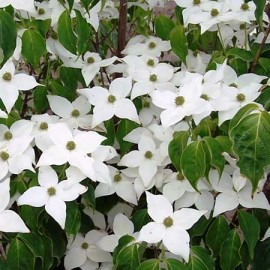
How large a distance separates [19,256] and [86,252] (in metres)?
0.22

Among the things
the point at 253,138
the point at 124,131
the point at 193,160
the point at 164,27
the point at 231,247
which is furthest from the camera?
the point at 164,27

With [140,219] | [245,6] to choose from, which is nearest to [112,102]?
[140,219]

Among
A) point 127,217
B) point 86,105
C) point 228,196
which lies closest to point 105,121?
point 86,105

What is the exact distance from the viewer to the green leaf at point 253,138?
1110 mm

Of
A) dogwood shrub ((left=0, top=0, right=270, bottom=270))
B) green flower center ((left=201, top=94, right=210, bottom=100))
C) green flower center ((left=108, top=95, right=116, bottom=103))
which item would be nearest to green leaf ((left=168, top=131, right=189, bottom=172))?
dogwood shrub ((left=0, top=0, right=270, bottom=270))

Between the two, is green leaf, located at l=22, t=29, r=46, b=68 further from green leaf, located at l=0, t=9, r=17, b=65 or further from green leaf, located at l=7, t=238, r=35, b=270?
green leaf, located at l=7, t=238, r=35, b=270

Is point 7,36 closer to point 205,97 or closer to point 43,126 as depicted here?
point 43,126

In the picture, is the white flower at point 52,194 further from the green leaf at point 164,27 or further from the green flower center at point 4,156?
the green leaf at point 164,27

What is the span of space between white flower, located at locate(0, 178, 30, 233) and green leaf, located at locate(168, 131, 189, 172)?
0.30 meters

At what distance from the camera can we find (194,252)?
1.29 meters

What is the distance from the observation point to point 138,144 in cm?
142

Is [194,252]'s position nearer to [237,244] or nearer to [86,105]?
[237,244]

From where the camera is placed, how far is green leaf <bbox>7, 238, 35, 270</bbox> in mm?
1295

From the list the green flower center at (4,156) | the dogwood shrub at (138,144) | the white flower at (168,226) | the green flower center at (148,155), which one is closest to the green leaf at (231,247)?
the dogwood shrub at (138,144)
